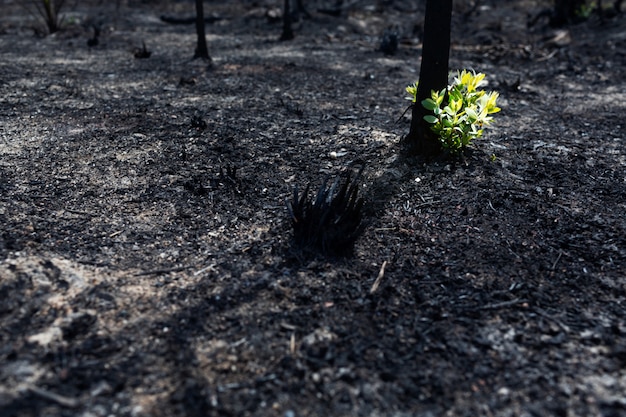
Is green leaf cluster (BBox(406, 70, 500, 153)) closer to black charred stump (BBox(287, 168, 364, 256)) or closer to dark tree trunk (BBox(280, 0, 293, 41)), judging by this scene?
black charred stump (BBox(287, 168, 364, 256))

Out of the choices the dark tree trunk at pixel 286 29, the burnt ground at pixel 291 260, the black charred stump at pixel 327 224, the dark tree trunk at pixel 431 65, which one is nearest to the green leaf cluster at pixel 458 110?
the dark tree trunk at pixel 431 65

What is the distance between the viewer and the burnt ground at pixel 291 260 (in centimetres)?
197

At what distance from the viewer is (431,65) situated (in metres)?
3.54

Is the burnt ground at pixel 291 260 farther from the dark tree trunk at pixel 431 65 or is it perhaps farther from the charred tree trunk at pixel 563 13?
the charred tree trunk at pixel 563 13

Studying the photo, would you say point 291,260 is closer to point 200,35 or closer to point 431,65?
point 431,65

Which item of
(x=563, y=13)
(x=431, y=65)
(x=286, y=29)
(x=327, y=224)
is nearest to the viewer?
(x=327, y=224)

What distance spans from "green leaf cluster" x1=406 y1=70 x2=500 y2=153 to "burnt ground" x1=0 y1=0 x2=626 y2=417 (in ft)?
0.73

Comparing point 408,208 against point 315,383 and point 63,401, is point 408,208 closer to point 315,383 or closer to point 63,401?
point 315,383

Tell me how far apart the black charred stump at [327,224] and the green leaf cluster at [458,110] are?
97 centimetres

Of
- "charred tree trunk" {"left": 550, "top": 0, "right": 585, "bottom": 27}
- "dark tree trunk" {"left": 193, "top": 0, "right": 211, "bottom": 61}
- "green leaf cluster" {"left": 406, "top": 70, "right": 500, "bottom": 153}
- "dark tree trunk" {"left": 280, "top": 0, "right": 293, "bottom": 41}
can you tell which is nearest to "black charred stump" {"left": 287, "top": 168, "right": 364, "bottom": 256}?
"green leaf cluster" {"left": 406, "top": 70, "right": 500, "bottom": 153}

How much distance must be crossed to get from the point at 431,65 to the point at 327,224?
151 centimetres

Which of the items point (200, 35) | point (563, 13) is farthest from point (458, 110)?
point (563, 13)

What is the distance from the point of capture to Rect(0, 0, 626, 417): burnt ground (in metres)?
1.97

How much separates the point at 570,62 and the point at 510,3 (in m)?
7.00
